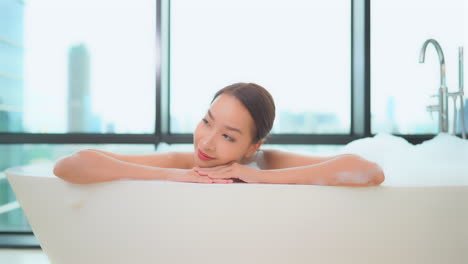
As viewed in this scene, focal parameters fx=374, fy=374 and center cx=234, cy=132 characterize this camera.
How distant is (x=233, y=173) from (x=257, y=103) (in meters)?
0.26

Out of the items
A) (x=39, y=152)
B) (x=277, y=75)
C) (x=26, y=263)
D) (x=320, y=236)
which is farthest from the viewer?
(x=277, y=75)

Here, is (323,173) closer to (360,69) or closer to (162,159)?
(162,159)

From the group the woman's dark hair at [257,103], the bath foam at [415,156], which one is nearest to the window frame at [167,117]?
the bath foam at [415,156]

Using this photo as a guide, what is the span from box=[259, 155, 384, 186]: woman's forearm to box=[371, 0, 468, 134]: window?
1401mm

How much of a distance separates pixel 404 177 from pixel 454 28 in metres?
1.37

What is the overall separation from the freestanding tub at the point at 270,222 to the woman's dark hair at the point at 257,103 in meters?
0.29

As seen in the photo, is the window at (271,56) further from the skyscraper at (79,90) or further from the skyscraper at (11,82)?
the skyscraper at (11,82)

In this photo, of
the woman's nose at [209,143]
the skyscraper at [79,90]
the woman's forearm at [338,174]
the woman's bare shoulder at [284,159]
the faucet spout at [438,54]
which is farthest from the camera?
the skyscraper at [79,90]

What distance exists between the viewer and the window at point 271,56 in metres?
2.22

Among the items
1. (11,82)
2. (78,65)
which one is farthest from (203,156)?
(11,82)

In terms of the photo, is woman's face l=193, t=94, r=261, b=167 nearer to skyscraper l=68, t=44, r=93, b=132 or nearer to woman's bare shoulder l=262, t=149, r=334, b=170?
woman's bare shoulder l=262, t=149, r=334, b=170

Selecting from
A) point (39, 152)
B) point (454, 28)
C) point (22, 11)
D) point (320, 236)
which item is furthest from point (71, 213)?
point (454, 28)

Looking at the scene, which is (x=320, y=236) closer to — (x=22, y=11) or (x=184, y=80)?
(x=184, y=80)

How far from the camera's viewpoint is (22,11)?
2.12 metres
